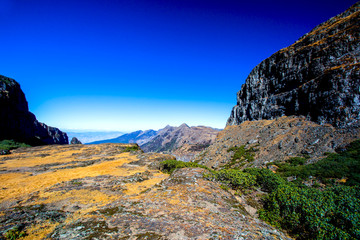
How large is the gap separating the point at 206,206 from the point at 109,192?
37.2 ft

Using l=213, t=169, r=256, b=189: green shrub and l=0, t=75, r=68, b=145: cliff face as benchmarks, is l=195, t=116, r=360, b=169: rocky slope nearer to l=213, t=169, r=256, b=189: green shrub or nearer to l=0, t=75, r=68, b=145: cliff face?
l=213, t=169, r=256, b=189: green shrub

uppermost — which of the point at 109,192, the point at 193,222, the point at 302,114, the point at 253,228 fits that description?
the point at 302,114

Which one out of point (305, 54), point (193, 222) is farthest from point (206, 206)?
point (305, 54)

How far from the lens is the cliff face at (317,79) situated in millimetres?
33250

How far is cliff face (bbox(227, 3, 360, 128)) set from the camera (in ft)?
109

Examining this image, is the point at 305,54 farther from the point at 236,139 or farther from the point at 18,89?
the point at 18,89

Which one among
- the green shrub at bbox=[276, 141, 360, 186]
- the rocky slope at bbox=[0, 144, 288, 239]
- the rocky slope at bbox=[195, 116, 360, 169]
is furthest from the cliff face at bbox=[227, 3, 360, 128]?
the rocky slope at bbox=[0, 144, 288, 239]

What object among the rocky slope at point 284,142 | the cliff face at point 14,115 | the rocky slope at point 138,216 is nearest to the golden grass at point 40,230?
the rocky slope at point 138,216

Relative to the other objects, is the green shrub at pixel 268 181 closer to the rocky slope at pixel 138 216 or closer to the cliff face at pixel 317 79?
the rocky slope at pixel 138 216

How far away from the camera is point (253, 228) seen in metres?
7.83

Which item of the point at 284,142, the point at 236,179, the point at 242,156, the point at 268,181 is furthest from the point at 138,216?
the point at 284,142

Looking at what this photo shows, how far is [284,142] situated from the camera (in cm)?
3859

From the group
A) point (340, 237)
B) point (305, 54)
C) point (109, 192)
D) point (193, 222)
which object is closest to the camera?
point (340, 237)

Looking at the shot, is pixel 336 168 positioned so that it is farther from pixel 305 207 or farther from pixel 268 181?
pixel 305 207
